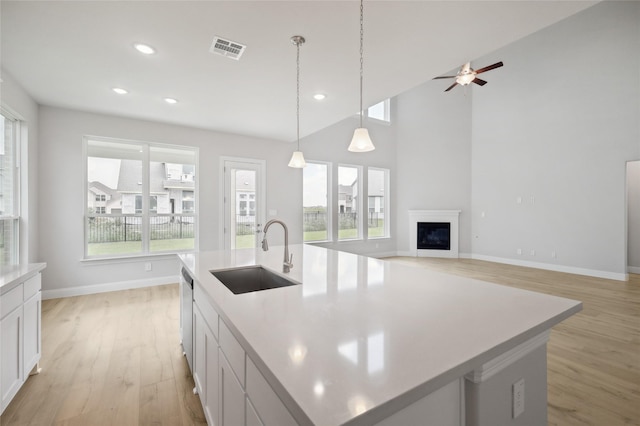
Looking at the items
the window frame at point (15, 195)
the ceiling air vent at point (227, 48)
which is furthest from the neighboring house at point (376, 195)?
the window frame at point (15, 195)

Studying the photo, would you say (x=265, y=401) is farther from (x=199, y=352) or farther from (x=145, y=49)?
(x=145, y=49)

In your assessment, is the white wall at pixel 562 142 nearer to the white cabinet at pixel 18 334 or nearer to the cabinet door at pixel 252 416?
the cabinet door at pixel 252 416

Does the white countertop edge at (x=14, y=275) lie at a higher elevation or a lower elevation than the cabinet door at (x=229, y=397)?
higher

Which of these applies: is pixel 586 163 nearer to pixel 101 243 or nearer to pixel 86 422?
pixel 86 422

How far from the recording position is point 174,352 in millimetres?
2682

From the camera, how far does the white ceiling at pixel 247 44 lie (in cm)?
206

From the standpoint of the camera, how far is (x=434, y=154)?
7.73m

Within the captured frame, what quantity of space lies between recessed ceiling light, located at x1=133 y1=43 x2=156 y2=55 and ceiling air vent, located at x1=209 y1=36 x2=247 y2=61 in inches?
20.6

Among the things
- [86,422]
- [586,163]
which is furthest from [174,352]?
[586,163]

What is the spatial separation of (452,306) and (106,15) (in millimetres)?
2985

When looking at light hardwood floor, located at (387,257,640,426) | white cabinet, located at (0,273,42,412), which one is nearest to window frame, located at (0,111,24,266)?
white cabinet, located at (0,273,42,412)

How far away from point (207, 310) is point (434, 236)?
716 centimetres

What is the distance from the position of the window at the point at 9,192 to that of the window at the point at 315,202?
442cm

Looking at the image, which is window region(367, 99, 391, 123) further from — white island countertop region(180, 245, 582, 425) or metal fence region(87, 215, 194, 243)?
white island countertop region(180, 245, 582, 425)
